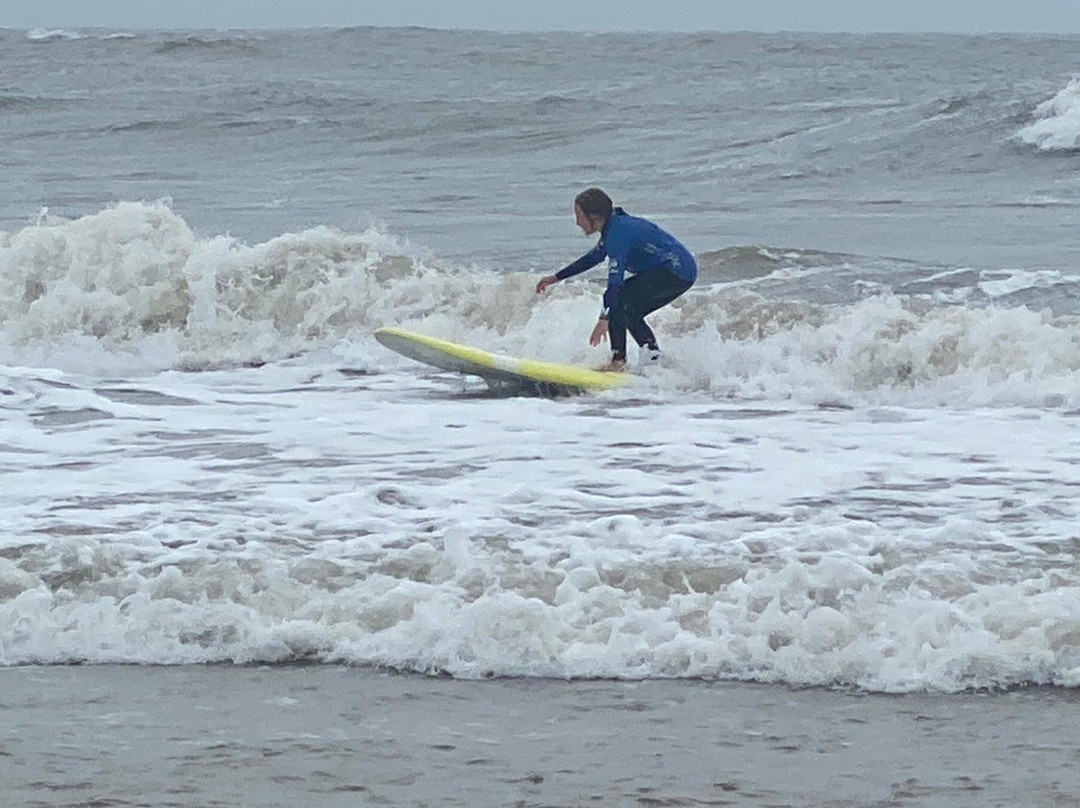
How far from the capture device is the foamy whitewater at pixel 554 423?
5.59m

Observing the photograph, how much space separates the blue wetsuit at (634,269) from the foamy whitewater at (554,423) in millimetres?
445

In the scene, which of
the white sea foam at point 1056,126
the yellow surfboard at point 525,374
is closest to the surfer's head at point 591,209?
the yellow surfboard at point 525,374

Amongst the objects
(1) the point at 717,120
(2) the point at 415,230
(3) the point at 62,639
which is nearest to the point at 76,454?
(3) the point at 62,639

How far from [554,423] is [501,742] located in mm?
5063

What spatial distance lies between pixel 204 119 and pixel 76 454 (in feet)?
86.4

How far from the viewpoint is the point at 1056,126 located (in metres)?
27.7

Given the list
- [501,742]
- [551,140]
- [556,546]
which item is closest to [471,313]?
[556,546]

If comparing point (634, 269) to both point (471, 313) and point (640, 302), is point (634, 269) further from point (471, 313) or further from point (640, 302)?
point (471, 313)

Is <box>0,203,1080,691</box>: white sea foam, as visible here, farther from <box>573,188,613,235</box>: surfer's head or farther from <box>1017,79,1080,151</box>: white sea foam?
<box>1017,79,1080,151</box>: white sea foam

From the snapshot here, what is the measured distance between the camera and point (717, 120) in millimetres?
32812

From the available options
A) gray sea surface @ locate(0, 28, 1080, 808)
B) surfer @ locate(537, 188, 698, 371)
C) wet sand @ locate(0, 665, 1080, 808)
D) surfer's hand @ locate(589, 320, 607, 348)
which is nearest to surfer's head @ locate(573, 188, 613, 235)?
surfer @ locate(537, 188, 698, 371)

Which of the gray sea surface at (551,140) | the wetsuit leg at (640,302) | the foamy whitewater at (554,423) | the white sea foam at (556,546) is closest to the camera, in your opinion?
the white sea foam at (556,546)

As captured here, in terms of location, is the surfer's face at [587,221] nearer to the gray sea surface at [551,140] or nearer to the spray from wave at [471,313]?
the spray from wave at [471,313]

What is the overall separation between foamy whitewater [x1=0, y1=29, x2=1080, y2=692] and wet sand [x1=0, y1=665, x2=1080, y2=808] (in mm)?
221
